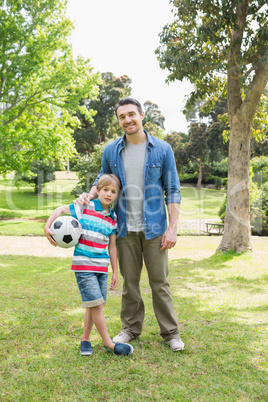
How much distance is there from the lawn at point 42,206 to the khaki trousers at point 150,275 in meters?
12.1

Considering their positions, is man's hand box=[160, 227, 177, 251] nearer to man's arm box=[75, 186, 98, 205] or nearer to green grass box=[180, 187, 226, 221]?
man's arm box=[75, 186, 98, 205]

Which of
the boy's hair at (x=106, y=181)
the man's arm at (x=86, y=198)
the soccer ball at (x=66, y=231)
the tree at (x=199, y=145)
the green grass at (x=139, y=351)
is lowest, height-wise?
the green grass at (x=139, y=351)

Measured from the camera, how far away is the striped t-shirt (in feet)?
9.17

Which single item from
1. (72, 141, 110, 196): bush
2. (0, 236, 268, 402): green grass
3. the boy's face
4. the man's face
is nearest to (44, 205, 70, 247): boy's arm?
the boy's face

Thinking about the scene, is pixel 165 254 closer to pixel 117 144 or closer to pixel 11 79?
pixel 117 144

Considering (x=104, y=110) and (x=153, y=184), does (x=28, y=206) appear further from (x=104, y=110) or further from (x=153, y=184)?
(x=153, y=184)

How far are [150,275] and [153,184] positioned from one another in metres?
0.86

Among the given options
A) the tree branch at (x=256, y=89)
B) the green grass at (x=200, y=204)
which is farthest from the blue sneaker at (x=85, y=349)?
the green grass at (x=200, y=204)

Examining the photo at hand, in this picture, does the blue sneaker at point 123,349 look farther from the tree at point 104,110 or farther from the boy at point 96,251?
the tree at point 104,110

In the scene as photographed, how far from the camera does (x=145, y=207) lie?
3105 mm

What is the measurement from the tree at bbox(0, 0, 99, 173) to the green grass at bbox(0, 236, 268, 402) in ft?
36.0

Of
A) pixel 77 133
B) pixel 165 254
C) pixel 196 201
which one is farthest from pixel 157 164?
pixel 77 133

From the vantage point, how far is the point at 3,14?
1446 cm

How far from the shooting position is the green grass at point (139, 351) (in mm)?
2422
